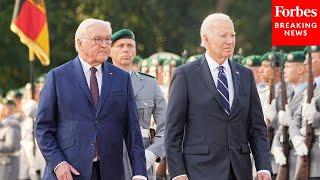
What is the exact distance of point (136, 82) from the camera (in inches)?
491

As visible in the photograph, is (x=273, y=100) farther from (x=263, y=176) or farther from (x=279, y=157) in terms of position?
(x=263, y=176)

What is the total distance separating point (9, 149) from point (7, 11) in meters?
20.2

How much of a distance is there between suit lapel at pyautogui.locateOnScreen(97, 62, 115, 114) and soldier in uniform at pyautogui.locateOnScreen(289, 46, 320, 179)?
11.8ft

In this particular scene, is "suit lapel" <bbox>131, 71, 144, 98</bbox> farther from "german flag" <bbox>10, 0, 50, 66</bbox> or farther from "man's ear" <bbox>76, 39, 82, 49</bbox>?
"german flag" <bbox>10, 0, 50, 66</bbox>

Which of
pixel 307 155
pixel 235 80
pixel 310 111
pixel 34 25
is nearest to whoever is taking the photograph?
pixel 235 80

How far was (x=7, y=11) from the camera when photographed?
135ft

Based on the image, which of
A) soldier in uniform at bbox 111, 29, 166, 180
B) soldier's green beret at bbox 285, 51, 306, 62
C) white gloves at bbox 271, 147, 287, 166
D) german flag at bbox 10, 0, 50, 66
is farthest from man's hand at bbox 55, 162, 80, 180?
german flag at bbox 10, 0, 50, 66

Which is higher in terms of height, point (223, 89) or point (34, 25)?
point (34, 25)

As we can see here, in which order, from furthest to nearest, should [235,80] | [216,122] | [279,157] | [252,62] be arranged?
[252,62] < [279,157] < [235,80] < [216,122]

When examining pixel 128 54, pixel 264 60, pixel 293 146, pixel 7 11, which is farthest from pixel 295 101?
pixel 7 11

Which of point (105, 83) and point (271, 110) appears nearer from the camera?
point (105, 83)

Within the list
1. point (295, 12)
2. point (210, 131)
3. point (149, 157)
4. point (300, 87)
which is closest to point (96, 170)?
point (210, 131)

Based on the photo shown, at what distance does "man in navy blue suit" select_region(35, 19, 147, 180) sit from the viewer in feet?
33.9

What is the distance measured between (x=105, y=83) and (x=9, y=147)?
10842 mm
